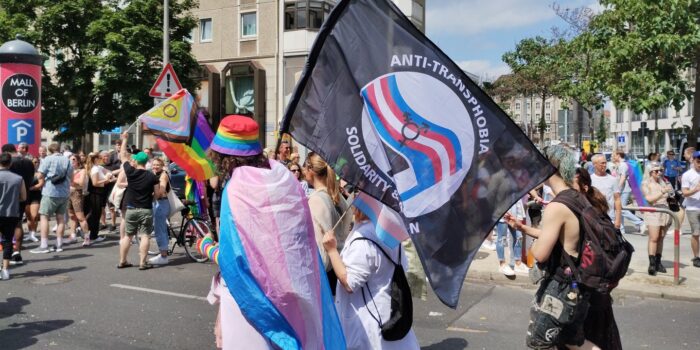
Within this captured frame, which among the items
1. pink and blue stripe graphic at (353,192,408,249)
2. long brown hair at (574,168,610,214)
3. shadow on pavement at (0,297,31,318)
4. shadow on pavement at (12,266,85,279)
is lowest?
shadow on pavement at (0,297,31,318)

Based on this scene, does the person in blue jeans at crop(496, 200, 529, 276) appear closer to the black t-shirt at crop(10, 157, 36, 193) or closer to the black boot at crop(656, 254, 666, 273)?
the black boot at crop(656, 254, 666, 273)

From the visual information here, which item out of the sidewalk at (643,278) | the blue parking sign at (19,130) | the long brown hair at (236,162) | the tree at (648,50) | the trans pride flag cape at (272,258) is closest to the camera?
the trans pride flag cape at (272,258)

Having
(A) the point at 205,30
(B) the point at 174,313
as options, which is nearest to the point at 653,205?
(B) the point at 174,313

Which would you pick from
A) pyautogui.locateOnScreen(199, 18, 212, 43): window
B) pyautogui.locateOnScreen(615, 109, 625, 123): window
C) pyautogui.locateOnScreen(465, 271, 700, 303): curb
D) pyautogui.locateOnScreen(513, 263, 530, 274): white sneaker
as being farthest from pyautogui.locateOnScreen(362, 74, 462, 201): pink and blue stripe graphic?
pyautogui.locateOnScreen(615, 109, 625, 123): window

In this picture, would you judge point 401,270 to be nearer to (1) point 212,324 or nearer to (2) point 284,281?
(2) point 284,281

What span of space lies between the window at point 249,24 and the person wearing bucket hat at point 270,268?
113ft

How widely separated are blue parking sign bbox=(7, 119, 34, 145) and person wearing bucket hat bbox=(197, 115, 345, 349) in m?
14.4

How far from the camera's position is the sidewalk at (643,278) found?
8.15m

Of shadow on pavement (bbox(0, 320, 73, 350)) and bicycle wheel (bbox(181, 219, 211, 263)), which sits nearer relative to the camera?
shadow on pavement (bbox(0, 320, 73, 350))

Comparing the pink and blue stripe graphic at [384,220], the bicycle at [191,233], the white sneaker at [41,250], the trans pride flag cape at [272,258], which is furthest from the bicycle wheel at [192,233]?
the trans pride flag cape at [272,258]

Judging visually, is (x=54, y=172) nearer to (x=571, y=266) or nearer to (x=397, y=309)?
(x=397, y=309)

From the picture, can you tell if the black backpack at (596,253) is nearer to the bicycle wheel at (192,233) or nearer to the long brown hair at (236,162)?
the long brown hair at (236,162)

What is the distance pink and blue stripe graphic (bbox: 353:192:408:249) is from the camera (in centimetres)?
347

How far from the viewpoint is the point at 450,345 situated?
595 cm
